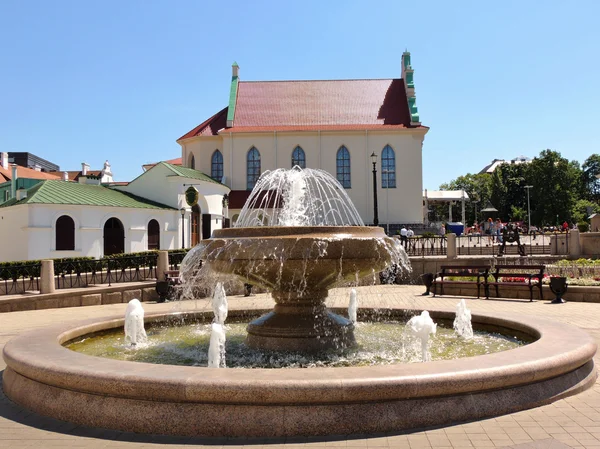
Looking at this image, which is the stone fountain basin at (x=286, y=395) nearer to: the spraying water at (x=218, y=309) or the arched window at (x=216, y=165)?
the spraying water at (x=218, y=309)

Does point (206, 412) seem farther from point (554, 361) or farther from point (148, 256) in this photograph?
point (148, 256)

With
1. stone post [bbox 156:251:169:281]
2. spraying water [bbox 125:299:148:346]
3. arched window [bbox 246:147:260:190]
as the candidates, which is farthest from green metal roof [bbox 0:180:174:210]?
spraying water [bbox 125:299:148:346]

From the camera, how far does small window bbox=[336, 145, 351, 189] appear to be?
149 feet

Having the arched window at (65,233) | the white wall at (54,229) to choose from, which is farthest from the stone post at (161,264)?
the arched window at (65,233)

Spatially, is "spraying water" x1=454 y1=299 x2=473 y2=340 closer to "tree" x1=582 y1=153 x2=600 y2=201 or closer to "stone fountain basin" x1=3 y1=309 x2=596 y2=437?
"stone fountain basin" x1=3 y1=309 x2=596 y2=437

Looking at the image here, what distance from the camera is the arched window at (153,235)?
106 feet

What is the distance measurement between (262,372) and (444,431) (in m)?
1.82

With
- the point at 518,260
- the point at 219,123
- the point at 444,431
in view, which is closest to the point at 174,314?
the point at 444,431

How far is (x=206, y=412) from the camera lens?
15.7 ft

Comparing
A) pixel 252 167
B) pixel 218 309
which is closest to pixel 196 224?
pixel 252 167

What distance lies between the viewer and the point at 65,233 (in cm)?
2728

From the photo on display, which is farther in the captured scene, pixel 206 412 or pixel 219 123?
pixel 219 123

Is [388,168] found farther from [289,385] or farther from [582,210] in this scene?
[582,210]

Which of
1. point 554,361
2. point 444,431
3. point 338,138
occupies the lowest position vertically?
point 444,431
